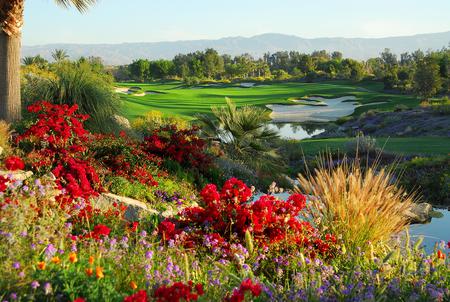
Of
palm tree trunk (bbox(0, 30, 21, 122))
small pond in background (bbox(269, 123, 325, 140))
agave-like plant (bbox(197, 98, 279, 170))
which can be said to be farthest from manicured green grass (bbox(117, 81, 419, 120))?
agave-like plant (bbox(197, 98, 279, 170))

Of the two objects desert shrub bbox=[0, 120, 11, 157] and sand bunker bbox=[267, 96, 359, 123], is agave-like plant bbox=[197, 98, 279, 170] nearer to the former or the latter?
desert shrub bbox=[0, 120, 11, 157]

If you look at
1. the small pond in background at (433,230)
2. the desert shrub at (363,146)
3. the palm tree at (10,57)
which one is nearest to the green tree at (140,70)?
the desert shrub at (363,146)

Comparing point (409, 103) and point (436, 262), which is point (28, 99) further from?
point (409, 103)

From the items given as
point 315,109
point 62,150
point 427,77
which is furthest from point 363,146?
point 315,109

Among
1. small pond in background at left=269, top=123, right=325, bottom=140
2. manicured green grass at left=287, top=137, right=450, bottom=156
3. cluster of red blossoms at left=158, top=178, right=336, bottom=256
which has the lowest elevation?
small pond in background at left=269, top=123, right=325, bottom=140

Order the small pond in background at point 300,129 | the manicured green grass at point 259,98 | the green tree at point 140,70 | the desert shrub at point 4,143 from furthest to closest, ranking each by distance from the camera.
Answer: the green tree at point 140,70, the manicured green grass at point 259,98, the small pond in background at point 300,129, the desert shrub at point 4,143

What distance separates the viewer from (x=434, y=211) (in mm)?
10500

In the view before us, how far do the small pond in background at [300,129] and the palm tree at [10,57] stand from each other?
20739mm

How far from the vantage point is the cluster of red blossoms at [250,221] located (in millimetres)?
5613

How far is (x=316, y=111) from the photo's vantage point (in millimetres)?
46094

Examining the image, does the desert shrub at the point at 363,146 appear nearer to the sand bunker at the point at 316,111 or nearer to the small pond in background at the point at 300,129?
the small pond in background at the point at 300,129

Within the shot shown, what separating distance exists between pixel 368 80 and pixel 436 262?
222 feet

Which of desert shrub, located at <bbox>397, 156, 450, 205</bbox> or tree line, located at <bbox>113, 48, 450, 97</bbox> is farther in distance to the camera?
tree line, located at <bbox>113, 48, 450, 97</bbox>

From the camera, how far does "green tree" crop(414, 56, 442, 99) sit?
42237 mm
